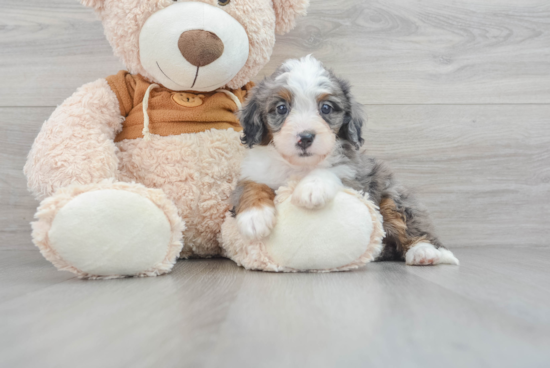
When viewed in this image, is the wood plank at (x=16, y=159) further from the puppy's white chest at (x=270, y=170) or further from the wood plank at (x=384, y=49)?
the puppy's white chest at (x=270, y=170)

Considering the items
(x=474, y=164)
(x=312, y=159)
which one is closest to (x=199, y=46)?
(x=312, y=159)

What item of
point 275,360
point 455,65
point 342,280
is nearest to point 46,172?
point 342,280

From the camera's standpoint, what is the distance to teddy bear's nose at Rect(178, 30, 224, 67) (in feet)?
4.98

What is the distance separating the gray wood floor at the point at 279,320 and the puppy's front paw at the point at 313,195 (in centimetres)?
22

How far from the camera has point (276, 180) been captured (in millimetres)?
1598

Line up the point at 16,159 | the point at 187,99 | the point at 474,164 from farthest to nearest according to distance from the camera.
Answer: the point at 474,164
the point at 16,159
the point at 187,99

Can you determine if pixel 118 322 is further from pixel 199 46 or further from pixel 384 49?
pixel 384 49

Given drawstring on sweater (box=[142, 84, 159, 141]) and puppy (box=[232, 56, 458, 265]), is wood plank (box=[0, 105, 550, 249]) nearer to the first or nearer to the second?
puppy (box=[232, 56, 458, 265])

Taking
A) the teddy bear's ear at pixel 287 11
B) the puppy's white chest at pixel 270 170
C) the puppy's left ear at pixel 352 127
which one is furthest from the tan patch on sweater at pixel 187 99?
the puppy's left ear at pixel 352 127

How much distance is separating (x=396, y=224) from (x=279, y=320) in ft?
3.06

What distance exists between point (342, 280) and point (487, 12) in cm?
173

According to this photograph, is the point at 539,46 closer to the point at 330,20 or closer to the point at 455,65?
the point at 455,65

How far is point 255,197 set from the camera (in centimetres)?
148

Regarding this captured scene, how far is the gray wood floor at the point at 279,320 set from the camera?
0.70 m
